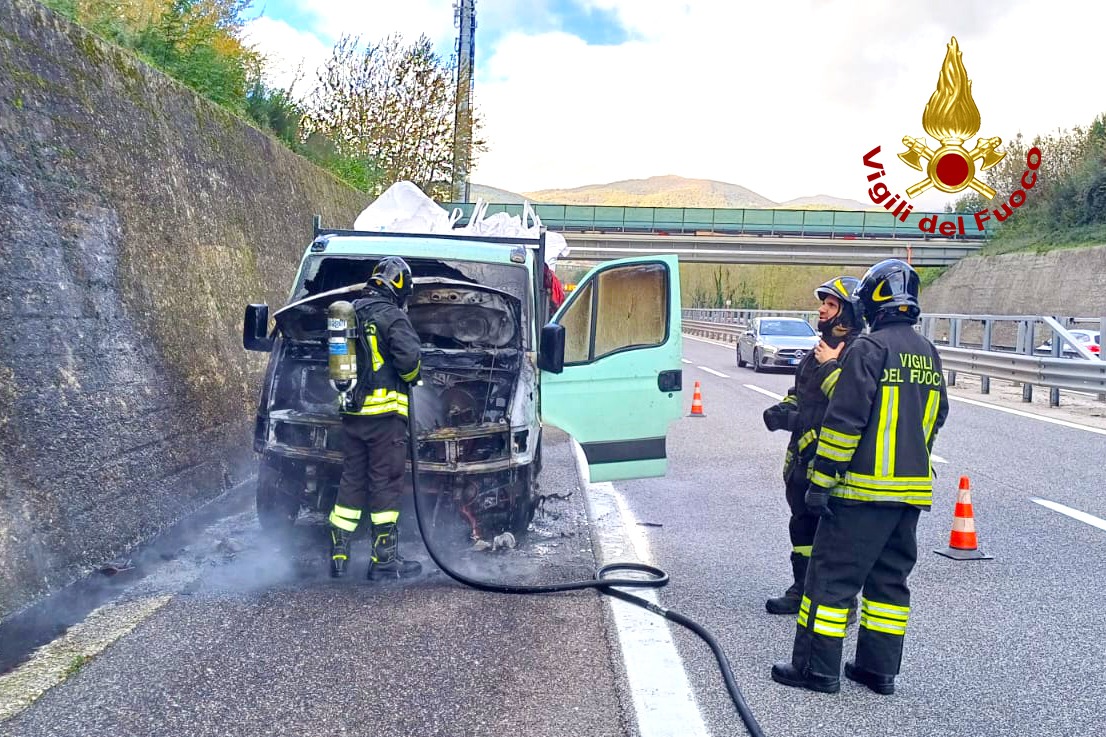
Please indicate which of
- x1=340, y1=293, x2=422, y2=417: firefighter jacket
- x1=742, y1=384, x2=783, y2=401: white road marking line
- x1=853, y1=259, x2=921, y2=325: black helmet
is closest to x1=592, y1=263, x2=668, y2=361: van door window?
x1=340, y1=293, x2=422, y2=417: firefighter jacket

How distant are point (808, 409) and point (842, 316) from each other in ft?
1.78

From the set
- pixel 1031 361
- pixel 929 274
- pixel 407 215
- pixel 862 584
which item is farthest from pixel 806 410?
pixel 929 274

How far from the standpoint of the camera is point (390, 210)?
36.7 feet

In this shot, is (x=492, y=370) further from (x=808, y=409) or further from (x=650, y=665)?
(x=650, y=665)

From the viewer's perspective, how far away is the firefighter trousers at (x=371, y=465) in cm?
561

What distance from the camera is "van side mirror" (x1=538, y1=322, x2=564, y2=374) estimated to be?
6504mm

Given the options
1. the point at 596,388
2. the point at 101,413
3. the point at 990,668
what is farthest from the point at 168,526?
the point at 990,668

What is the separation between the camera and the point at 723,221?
163 ft

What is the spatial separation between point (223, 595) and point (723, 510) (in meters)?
4.19

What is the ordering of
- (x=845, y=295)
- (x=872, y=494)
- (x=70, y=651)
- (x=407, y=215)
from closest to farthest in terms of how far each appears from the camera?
(x=872, y=494) → (x=70, y=651) → (x=845, y=295) → (x=407, y=215)

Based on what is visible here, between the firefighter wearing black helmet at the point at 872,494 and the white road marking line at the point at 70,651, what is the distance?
3.11 m

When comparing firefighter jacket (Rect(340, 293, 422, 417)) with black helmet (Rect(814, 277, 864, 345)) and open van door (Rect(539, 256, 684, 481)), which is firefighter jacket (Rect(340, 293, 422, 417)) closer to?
open van door (Rect(539, 256, 684, 481))

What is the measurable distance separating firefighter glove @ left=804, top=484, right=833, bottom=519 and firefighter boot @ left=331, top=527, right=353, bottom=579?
2.78 meters

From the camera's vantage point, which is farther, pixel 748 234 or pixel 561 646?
pixel 748 234
